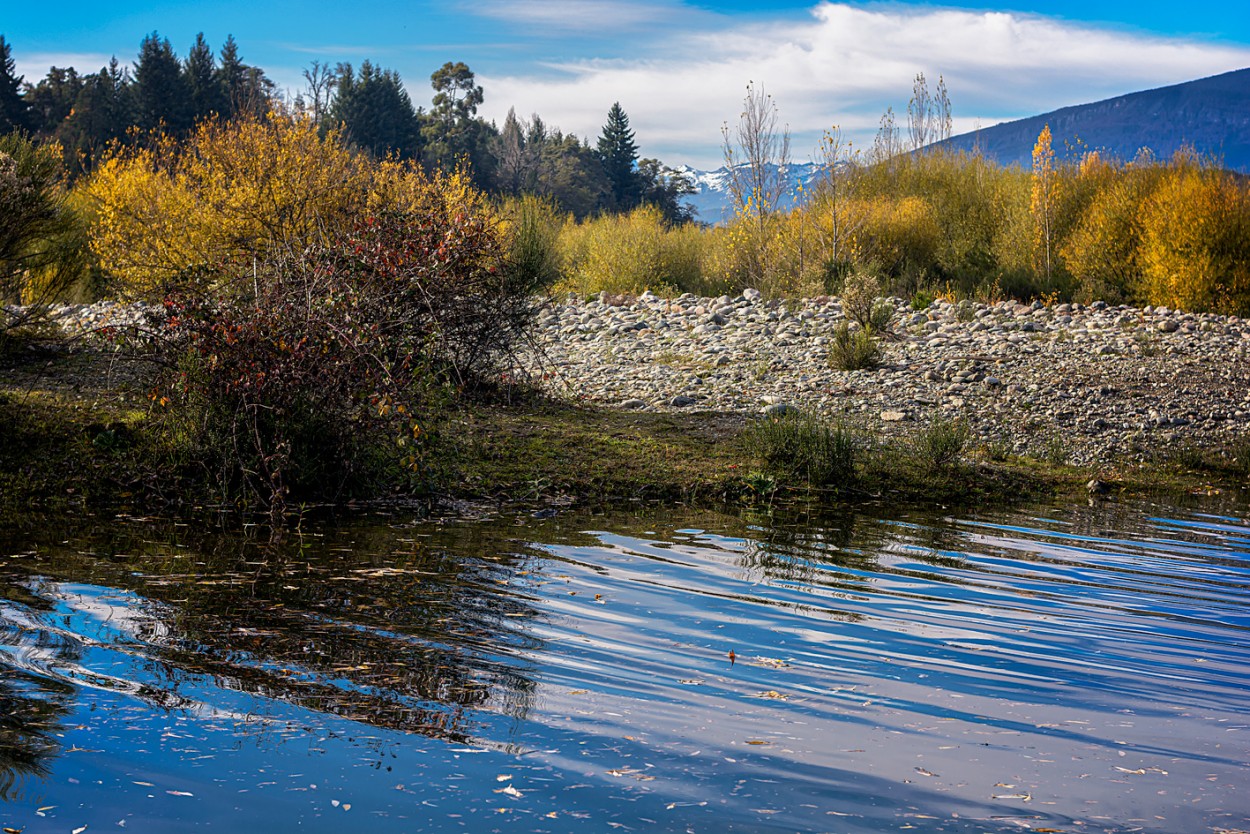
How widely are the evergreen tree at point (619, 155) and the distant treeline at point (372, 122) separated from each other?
0.21 ft

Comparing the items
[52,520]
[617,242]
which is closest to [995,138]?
[617,242]

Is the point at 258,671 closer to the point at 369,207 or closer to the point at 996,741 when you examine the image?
the point at 996,741

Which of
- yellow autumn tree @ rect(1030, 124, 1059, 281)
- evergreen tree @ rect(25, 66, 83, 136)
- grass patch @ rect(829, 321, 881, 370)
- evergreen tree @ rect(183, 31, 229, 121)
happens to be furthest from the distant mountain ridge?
grass patch @ rect(829, 321, 881, 370)

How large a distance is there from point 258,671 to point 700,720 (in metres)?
1.79

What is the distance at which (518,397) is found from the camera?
12328 millimetres

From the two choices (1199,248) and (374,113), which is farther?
(374,113)

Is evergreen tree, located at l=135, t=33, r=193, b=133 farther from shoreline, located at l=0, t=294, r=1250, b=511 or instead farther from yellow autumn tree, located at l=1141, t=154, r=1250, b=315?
yellow autumn tree, located at l=1141, t=154, r=1250, b=315

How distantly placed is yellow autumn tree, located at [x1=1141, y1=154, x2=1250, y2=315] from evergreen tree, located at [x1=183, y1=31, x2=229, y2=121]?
1885 inches

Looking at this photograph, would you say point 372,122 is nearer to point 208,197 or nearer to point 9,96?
point 9,96

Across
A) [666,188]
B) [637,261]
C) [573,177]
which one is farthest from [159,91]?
[637,261]

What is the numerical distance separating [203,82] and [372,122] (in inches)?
352

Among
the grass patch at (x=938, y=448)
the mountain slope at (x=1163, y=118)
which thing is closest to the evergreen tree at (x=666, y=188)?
the grass patch at (x=938, y=448)

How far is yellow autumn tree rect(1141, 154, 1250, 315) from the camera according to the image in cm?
1823

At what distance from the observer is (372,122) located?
59.2 m
